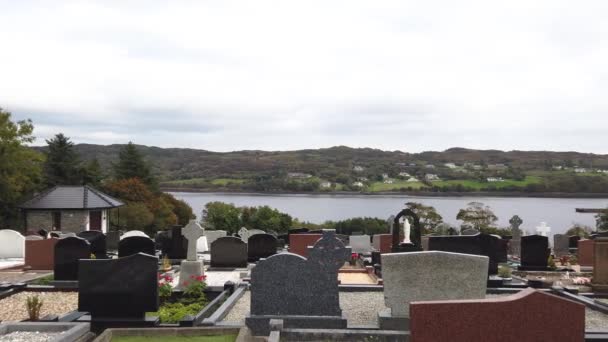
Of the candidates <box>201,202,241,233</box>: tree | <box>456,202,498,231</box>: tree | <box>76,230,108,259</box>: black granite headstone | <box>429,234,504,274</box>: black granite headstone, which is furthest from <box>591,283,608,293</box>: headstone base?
<box>201,202,241,233</box>: tree

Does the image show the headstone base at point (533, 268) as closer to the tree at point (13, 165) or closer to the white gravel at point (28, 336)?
the white gravel at point (28, 336)

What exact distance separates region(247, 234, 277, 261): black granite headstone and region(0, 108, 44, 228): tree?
64.8 feet

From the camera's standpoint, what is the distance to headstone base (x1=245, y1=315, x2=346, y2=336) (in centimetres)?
802

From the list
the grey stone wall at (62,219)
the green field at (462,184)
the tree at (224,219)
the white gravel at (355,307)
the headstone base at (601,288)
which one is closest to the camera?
the white gravel at (355,307)

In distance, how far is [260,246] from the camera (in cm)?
1792

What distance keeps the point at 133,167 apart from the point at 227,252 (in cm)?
3545

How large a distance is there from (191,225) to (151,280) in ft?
17.3

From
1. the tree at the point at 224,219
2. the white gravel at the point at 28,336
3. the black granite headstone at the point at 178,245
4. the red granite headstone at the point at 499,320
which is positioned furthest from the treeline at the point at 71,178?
the red granite headstone at the point at 499,320

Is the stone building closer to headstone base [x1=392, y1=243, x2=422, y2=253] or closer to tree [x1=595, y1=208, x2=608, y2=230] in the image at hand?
headstone base [x1=392, y1=243, x2=422, y2=253]

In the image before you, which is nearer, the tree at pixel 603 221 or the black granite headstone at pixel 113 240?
the black granite headstone at pixel 113 240

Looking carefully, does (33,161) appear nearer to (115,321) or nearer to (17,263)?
(17,263)

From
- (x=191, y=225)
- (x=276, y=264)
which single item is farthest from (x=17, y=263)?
(x=276, y=264)

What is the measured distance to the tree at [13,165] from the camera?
3084 centimetres

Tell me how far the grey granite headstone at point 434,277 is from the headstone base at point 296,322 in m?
0.90
